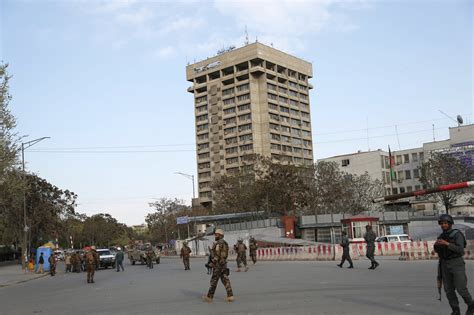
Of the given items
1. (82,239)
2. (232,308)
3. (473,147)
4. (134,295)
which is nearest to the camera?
(232,308)

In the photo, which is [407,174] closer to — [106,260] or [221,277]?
[106,260]

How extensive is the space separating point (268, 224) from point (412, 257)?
118ft

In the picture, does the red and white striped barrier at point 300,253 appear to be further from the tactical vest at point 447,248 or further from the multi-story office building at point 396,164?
the multi-story office building at point 396,164

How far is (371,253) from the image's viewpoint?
22062mm

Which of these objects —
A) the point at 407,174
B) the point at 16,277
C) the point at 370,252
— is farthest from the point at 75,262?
the point at 407,174

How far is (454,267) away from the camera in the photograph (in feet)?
28.2

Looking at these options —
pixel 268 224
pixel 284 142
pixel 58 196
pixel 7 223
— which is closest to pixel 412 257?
pixel 268 224

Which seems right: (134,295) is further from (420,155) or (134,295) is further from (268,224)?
(420,155)

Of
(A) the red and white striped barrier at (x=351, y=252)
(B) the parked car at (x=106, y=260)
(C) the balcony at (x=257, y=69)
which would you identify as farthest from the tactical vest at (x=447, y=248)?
(C) the balcony at (x=257, y=69)

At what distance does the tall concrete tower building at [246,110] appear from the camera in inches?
5002

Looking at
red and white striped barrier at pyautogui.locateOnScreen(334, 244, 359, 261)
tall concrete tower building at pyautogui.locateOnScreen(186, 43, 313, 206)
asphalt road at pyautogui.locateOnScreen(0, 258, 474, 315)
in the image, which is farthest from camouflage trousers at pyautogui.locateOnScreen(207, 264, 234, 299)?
tall concrete tower building at pyautogui.locateOnScreen(186, 43, 313, 206)

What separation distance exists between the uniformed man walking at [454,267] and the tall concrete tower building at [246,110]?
374 feet

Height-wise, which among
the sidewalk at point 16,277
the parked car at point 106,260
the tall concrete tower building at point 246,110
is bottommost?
the sidewalk at point 16,277

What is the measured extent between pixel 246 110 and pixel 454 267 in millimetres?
119287
